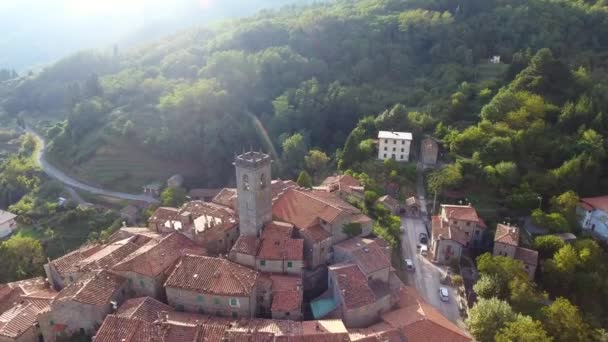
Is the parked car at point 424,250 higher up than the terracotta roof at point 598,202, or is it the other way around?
the terracotta roof at point 598,202

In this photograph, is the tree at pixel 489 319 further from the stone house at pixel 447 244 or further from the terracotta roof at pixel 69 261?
the terracotta roof at pixel 69 261

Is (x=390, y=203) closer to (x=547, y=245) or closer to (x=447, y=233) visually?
(x=447, y=233)

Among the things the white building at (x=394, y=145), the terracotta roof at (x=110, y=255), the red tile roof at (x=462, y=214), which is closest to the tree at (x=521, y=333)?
the red tile roof at (x=462, y=214)

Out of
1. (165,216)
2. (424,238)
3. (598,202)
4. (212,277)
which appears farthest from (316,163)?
(598,202)

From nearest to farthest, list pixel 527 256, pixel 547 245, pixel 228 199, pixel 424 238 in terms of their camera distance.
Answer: pixel 527 256, pixel 547 245, pixel 228 199, pixel 424 238

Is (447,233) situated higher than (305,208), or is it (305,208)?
(305,208)

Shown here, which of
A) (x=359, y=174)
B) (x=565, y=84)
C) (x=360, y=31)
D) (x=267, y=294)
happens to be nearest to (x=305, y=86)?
(x=360, y=31)
